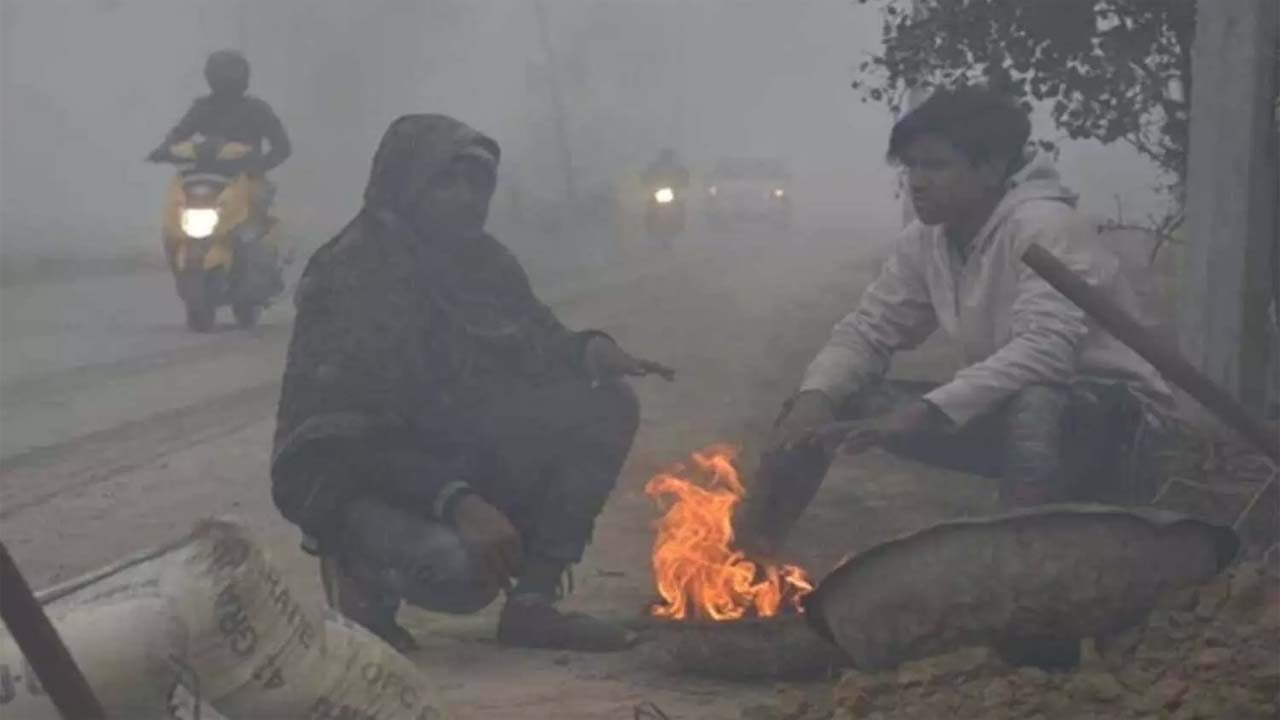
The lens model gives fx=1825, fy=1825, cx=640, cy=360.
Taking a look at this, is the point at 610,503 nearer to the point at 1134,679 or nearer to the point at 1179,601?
the point at 1179,601

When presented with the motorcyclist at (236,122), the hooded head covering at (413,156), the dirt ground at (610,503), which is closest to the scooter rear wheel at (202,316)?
the dirt ground at (610,503)

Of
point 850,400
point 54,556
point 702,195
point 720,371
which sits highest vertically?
point 850,400

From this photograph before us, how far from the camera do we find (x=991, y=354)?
18.0ft

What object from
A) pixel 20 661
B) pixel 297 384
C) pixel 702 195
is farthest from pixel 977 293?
pixel 702 195

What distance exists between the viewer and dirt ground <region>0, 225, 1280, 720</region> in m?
4.07

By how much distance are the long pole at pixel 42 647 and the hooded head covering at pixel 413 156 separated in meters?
2.43

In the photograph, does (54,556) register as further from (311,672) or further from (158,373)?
(158,373)

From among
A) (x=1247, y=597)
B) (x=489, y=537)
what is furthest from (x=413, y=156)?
(x=1247, y=597)

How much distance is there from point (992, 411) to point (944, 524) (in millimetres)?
1180

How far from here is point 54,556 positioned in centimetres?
661

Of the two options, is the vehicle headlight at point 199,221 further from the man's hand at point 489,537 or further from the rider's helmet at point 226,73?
the man's hand at point 489,537

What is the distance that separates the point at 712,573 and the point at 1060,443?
1056 millimetres

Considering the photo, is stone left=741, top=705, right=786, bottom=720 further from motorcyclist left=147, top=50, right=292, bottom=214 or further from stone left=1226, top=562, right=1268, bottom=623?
motorcyclist left=147, top=50, right=292, bottom=214

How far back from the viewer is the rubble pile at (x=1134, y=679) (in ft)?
12.3
